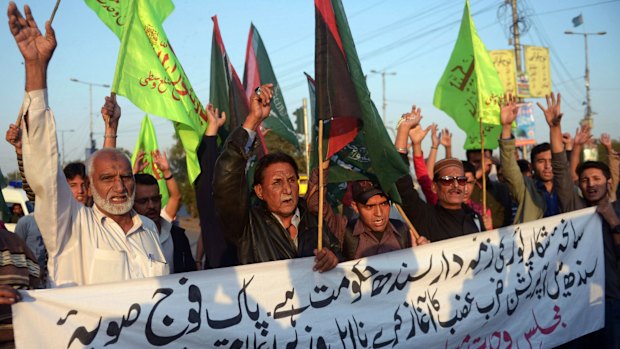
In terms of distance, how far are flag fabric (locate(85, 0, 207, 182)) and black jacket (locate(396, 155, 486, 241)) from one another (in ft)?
5.15

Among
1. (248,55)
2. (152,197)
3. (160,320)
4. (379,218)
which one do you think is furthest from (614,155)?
(160,320)

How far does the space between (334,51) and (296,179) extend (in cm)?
81

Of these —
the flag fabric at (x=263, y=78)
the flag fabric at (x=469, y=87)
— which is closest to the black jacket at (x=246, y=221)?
the flag fabric at (x=263, y=78)

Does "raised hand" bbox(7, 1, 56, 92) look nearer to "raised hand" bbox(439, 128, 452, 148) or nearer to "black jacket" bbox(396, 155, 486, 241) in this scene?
"black jacket" bbox(396, 155, 486, 241)

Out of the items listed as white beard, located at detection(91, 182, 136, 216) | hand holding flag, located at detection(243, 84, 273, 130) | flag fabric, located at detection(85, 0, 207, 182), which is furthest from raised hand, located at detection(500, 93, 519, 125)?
white beard, located at detection(91, 182, 136, 216)

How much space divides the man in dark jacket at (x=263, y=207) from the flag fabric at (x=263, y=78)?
2.53 metres

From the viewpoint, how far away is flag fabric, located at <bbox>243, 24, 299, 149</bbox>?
6555 millimetres

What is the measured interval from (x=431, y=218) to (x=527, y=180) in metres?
1.28

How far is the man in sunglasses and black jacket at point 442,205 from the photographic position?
4820 millimetres

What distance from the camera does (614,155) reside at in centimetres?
637

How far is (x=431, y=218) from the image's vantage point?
16.1 feet

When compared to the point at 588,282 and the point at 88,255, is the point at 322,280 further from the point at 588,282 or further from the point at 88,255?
the point at 588,282

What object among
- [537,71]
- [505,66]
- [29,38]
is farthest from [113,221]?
A: [537,71]

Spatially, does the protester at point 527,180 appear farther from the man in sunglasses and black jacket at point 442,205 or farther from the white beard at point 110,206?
the white beard at point 110,206
